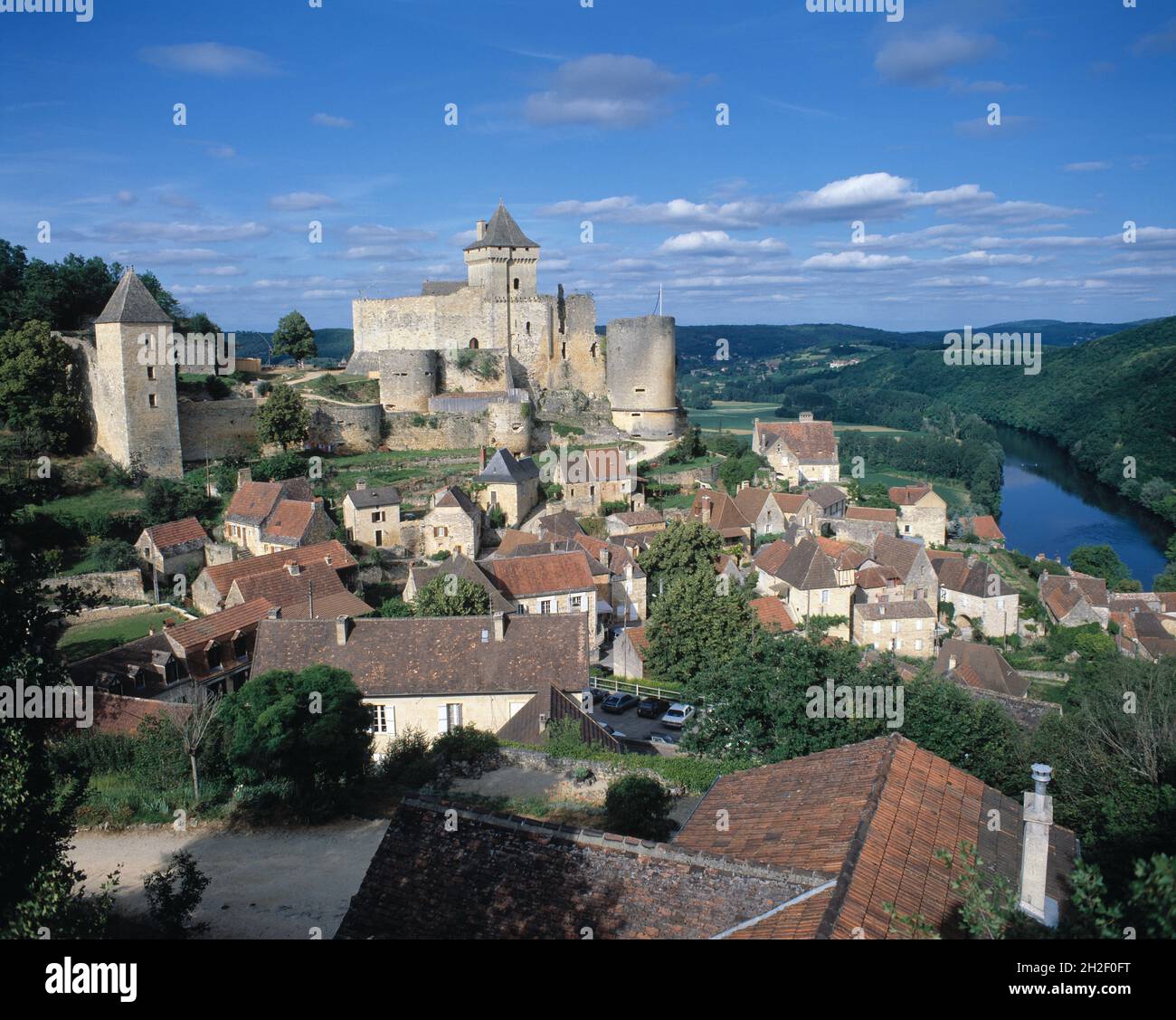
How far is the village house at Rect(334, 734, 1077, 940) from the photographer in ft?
23.7

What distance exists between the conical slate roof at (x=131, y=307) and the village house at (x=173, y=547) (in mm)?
7885

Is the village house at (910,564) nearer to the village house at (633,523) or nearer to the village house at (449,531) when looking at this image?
the village house at (633,523)

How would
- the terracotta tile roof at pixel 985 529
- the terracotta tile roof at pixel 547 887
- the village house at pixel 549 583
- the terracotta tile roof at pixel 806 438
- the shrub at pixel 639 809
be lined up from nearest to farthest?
the terracotta tile roof at pixel 547 887, the shrub at pixel 639 809, the village house at pixel 549 583, the terracotta tile roof at pixel 806 438, the terracotta tile roof at pixel 985 529

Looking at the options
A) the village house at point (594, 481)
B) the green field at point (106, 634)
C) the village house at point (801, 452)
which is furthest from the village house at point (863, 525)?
the green field at point (106, 634)

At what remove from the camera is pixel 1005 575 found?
146 ft

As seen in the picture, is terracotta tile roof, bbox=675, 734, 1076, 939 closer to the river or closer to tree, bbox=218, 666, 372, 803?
tree, bbox=218, 666, 372, 803

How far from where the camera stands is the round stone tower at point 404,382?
42844mm

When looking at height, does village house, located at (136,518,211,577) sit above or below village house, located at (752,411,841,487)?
below

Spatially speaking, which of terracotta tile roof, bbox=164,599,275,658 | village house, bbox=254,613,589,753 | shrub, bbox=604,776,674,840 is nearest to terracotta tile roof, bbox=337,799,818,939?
shrub, bbox=604,776,674,840

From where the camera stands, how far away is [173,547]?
29250 millimetres

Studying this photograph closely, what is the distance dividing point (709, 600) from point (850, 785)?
16190 mm

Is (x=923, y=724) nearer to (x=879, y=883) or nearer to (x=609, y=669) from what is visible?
(x=879, y=883)

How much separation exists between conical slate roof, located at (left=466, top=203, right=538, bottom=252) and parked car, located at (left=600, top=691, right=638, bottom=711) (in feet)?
91.8
